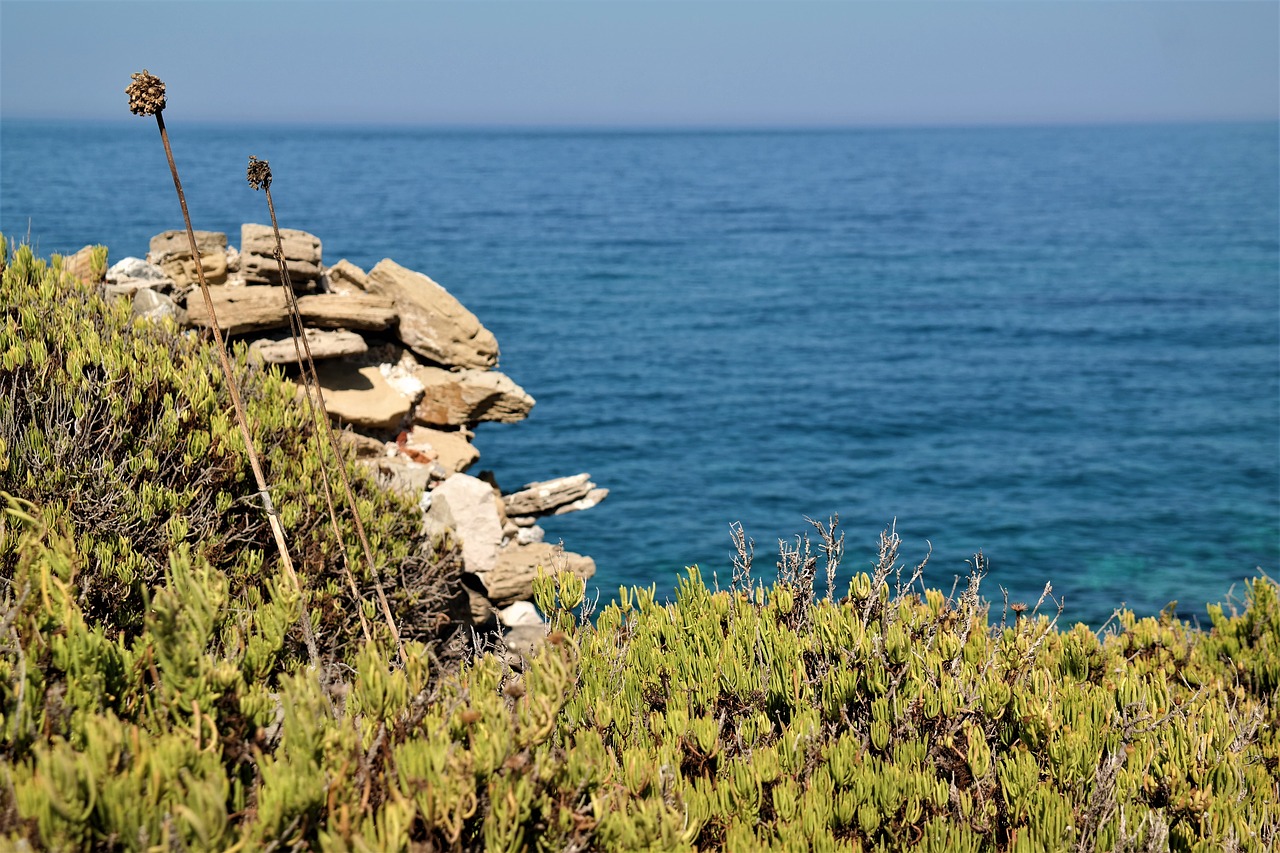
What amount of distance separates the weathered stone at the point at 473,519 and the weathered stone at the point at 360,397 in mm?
1140

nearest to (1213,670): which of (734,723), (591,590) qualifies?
(734,723)

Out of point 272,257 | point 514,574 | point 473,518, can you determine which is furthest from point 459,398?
point 272,257

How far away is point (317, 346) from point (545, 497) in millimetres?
4221

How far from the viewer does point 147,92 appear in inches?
193

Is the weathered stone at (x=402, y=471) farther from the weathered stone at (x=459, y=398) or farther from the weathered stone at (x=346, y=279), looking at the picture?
the weathered stone at (x=346, y=279)

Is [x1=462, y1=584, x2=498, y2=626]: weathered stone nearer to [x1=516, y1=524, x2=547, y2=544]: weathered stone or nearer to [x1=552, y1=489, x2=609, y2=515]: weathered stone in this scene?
[x1=516, y1=524, x2=547, y2=544]: weathered stone

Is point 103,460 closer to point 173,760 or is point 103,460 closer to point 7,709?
point 7,709

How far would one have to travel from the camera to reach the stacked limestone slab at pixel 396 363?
1249 cm

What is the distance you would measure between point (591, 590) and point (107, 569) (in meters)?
10.2

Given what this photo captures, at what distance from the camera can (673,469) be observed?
3008cm

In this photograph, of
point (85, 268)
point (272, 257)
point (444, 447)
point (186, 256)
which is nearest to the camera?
point (85, 268)

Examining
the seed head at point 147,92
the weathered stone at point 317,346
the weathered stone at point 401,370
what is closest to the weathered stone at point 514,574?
the weathered stone at point 401,370

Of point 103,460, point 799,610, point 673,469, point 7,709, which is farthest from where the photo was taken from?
point 673,469

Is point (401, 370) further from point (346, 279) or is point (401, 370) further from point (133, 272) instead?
point (133, 272)
